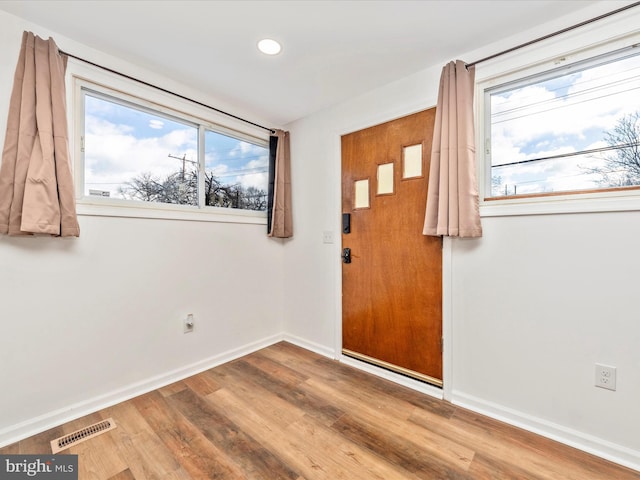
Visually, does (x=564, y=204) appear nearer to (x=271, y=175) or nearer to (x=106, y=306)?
(x=271, y=175)

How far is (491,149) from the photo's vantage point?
6.14 ft

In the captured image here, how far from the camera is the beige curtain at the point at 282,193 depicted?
290 cm

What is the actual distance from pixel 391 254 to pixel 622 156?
4.60 feet

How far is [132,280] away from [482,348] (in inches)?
96.8

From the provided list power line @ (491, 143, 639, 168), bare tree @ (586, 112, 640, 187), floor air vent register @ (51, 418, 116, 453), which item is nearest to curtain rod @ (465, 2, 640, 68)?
bare tree @ (586, 112, 640, 187)

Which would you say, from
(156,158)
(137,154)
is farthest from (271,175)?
(137,154)

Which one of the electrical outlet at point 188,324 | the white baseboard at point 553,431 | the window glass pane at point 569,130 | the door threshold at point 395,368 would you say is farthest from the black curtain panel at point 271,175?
the white baseboard at point 553,431

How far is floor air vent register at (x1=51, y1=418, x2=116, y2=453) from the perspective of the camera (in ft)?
4.97

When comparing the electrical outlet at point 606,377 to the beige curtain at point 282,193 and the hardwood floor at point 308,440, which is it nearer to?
the hardwood floor at point 308,440

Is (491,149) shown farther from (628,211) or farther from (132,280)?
(132,280)

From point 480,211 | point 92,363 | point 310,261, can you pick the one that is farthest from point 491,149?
point 92,363

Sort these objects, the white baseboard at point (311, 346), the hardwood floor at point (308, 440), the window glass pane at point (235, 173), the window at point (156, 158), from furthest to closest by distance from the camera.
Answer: the white baseboard at point (311, 346), the window glass pane at point (235, 173), the window at point (156, 158), the hardwood floor at point (308, 440)

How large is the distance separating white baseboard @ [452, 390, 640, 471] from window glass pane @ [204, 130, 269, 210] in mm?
2415

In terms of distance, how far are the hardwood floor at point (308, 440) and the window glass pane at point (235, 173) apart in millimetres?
1621
